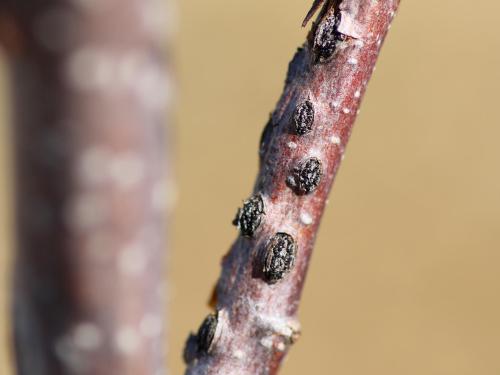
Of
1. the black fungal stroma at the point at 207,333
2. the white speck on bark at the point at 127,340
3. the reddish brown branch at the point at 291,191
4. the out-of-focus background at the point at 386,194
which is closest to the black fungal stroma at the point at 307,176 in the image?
the reddish brown branch at the point at 291,191

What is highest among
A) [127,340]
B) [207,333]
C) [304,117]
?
[304,117]

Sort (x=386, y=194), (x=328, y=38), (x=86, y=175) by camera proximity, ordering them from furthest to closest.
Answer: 1. (x=386, y=194)
2. (x=328, y=38)
3. (x=86, y=175)

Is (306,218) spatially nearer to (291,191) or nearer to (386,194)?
(291,191)

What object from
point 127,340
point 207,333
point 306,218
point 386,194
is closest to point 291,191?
point 306,218

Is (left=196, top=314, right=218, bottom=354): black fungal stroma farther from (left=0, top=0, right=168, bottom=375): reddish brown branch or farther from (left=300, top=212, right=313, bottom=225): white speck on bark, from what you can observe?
(left=0, top=0, right=168, bottom=375): reddish brown branch

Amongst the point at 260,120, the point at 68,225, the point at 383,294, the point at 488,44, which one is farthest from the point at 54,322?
the point at 488,44

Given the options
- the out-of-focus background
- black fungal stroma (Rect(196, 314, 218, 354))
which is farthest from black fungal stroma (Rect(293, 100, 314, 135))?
the out-of-focus background
